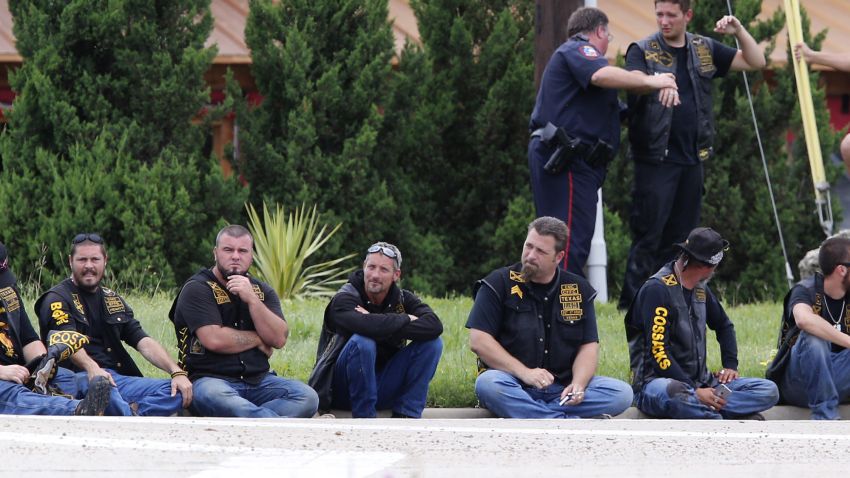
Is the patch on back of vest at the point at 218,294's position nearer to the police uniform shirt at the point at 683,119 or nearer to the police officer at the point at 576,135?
the police officer at the point at 576,135

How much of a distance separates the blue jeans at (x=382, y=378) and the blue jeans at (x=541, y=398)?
0.30 m

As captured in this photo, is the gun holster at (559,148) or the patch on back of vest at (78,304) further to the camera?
the gun holster at (559,148)

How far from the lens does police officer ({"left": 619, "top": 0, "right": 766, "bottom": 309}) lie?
30.7 feet

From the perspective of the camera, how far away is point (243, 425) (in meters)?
6.62

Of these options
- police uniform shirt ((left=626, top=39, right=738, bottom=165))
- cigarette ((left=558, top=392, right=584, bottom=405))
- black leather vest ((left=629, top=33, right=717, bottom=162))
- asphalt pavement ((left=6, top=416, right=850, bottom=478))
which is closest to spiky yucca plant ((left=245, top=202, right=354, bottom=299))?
black leather vest ((left=629, top=33, right=717, bottom=162))

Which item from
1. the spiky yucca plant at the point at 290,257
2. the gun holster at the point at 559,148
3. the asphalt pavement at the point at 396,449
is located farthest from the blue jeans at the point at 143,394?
the spiky yucca plant at the point at 290,257

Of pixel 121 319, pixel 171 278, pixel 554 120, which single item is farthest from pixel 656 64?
pixel 171 278

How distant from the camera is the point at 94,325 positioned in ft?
26.2

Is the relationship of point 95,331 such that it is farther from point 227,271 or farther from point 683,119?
point 683,119

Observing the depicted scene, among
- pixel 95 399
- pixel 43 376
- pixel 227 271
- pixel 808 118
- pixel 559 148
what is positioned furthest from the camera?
pixel 808 118

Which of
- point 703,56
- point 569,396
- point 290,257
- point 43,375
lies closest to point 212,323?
point 43,375

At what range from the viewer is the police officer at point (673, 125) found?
30.7 feet

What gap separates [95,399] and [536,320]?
228cm

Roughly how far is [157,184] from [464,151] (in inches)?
125
